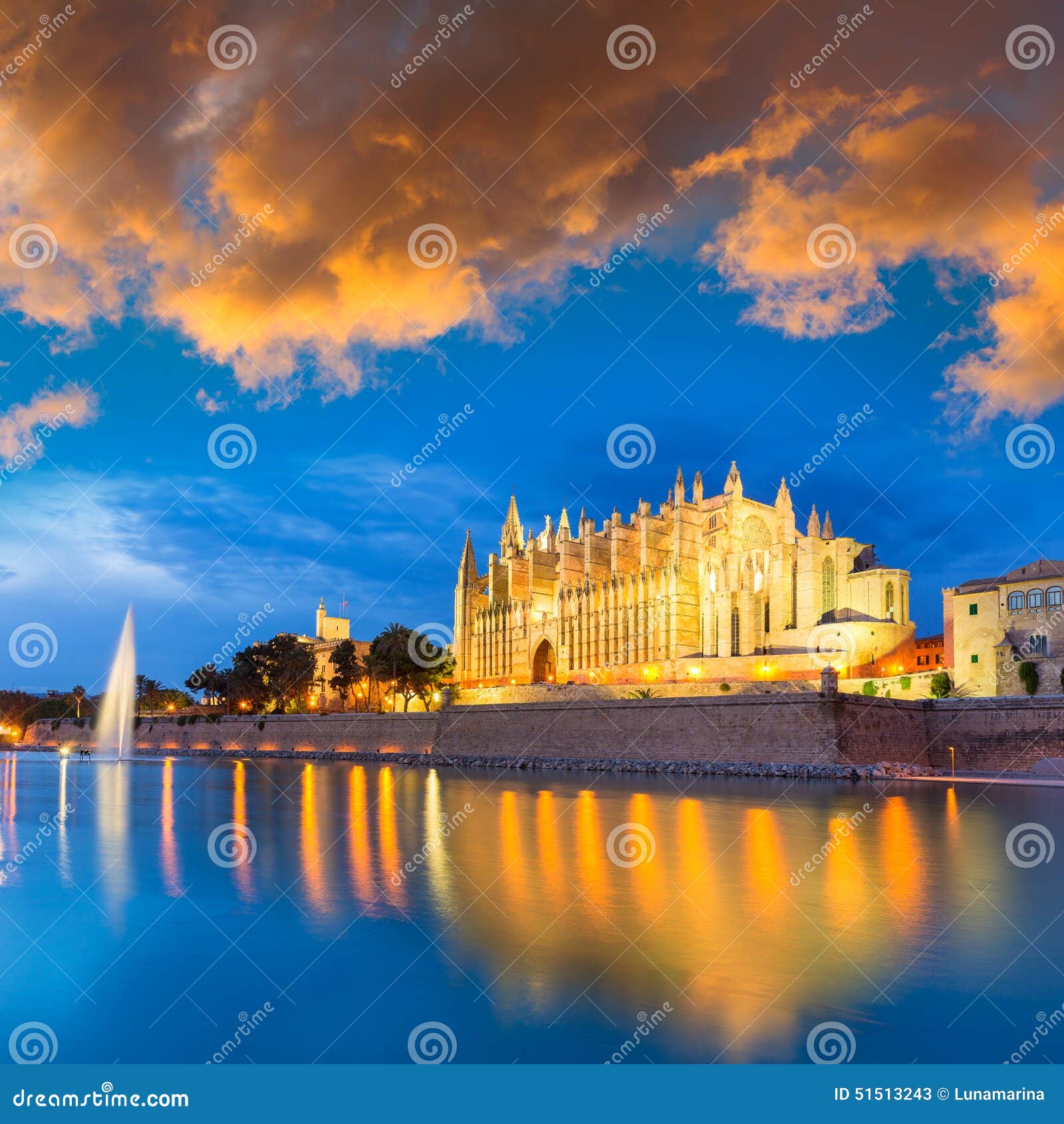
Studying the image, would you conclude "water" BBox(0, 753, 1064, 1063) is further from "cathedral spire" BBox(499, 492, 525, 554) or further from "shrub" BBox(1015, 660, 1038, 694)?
"cathedral spire" BBox(499, 492, 525, 554)

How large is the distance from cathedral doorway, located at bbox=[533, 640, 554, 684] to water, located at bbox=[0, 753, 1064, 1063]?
44.4m

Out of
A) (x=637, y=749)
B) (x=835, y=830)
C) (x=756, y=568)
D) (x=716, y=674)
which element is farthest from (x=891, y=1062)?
(x=756, y=568)

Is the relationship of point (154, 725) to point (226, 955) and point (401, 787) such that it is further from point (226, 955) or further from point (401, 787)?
point (226, 955)

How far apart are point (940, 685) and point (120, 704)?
4899 cm

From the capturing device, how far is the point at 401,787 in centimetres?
3002

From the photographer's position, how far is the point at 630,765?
38844 millimetres

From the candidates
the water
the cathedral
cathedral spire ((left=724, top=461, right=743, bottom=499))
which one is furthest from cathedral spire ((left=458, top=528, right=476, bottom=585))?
the water

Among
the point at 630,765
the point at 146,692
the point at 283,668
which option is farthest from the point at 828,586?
the point at 146,692

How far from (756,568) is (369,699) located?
27910 mm

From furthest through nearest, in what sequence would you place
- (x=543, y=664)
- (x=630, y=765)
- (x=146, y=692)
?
(x=146, y=692) → (x=543, y=664) → (x=630, y=765)

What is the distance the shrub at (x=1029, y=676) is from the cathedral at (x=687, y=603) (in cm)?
791

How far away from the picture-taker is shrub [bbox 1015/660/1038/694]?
34.8 metres

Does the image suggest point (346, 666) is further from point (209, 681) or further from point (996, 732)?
point (996, 732)
